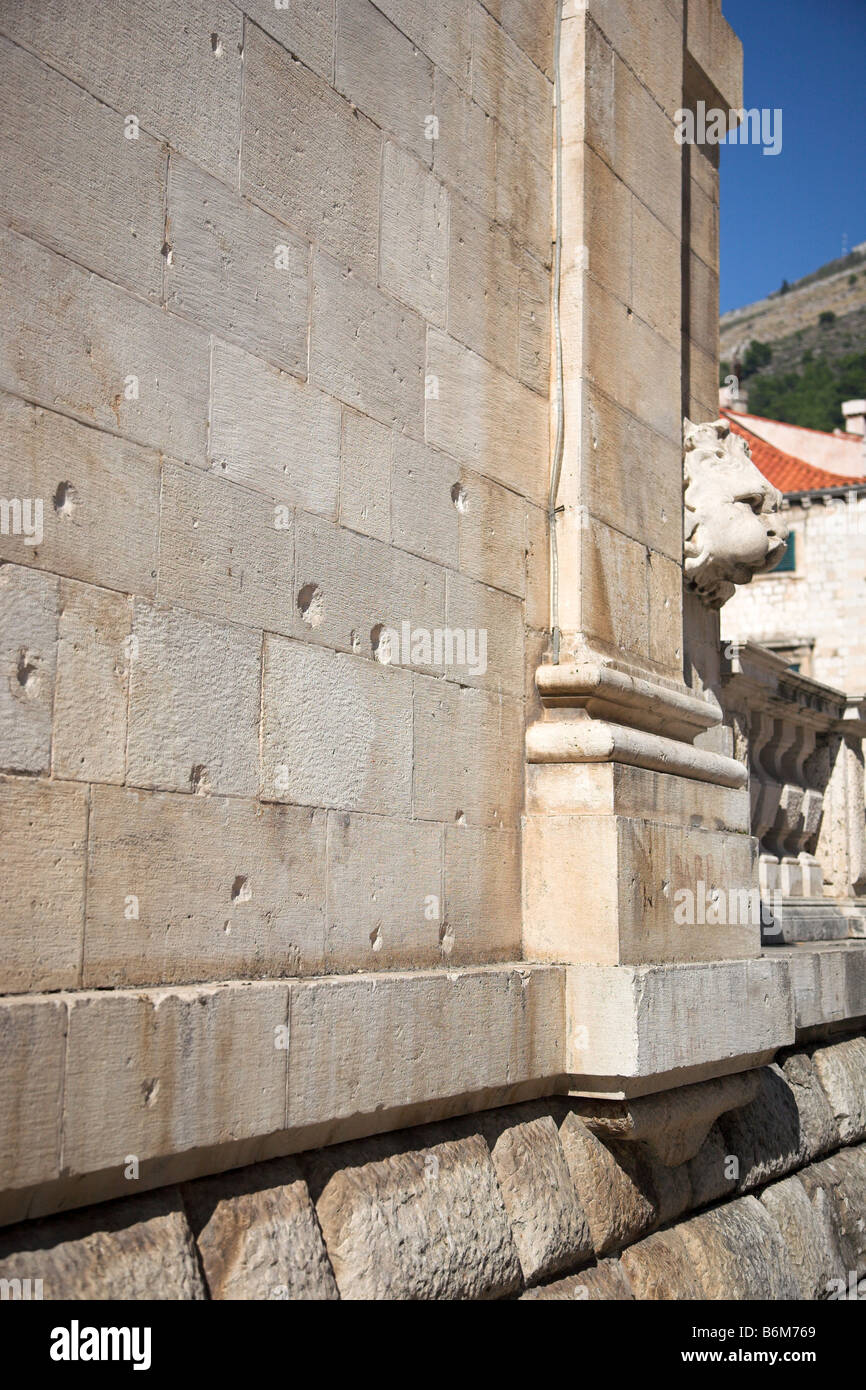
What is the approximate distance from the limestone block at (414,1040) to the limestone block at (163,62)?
196 centimetres

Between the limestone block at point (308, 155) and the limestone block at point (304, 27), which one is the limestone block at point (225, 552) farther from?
the limestone block at point (304, 27)

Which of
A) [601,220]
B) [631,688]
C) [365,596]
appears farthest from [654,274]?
[365,596]

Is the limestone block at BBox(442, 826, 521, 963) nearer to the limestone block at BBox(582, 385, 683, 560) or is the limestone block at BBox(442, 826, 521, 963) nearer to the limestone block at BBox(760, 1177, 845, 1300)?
the limestone block at BBox(582, 385, 683, 560)

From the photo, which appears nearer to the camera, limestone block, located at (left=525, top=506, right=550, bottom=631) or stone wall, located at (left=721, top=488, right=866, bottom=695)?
limestone block, located at (left=525, top=506, right=550, bottom=631)

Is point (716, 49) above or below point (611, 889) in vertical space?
above

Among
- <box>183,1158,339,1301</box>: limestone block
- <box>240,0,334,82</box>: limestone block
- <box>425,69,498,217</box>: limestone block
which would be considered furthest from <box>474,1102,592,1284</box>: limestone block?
<box>240,0,334,82</box>: limestone block

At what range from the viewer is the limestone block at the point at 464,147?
4.20 metres

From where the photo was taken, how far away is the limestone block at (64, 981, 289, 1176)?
→ 2559 millimetres

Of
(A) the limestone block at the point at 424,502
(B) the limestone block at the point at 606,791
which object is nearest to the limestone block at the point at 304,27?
(A) the limestone block at the point at 424,502

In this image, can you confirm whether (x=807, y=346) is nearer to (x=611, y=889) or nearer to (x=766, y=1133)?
(x=766, y=1133)

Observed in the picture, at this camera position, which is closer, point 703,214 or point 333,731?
point 333,731

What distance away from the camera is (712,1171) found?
16.1 ft

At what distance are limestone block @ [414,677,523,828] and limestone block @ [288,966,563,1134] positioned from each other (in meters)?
0.47

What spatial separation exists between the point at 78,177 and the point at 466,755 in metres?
1.92
